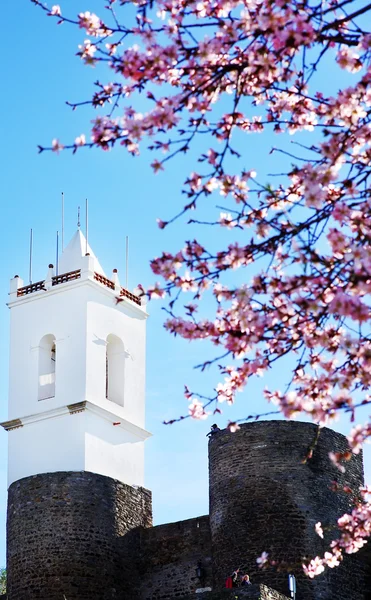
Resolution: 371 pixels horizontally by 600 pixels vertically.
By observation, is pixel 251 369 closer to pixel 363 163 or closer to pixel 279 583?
pixel 363 163

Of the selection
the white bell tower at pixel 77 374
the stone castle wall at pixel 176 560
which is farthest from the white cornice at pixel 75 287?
the stone castle wall at pixel 176 560

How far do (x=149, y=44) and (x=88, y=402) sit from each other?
1887 cm

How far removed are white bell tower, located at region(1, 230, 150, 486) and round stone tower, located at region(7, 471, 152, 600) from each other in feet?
8.40

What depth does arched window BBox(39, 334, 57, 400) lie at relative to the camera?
2814 cm

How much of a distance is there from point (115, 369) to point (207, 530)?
256 inches

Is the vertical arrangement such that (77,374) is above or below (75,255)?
below

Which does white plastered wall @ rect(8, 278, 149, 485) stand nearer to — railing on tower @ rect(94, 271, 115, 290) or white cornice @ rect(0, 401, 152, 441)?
white cornice @ rect(0, 401, 152, 441)

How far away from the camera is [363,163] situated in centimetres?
878

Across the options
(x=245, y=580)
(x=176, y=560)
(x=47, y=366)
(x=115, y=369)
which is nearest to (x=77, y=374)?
(x=47, y=366)

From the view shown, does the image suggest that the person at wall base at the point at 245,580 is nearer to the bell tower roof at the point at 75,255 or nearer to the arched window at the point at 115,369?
the arched window at the point at 115,369

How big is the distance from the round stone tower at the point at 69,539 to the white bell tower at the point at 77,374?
2.56 m

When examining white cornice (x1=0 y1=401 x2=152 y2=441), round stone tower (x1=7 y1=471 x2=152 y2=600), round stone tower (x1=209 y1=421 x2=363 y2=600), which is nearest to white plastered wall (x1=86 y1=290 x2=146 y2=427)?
white cornice (x1=0 y1=401 x2=152 y2=441)

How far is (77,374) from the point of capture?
90.5 ft

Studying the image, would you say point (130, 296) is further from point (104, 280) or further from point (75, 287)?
point (75, 287)
